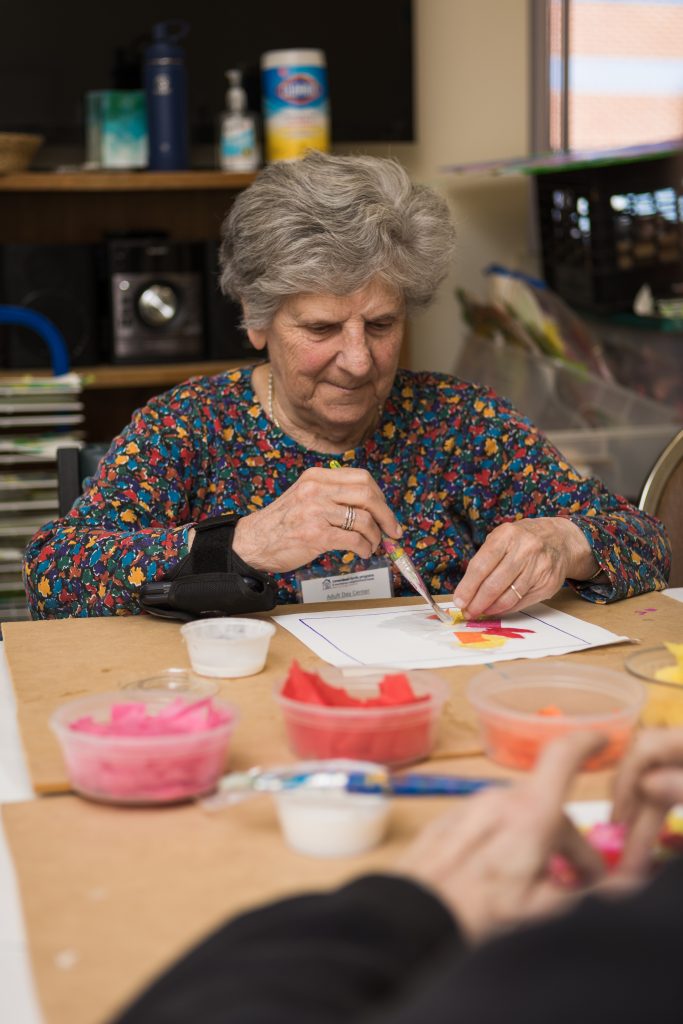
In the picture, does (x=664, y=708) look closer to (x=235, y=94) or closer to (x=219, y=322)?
(x=219, y=322)

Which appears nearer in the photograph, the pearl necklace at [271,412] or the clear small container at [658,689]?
the clear small container at [658,689]

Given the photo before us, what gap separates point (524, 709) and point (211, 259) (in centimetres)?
254

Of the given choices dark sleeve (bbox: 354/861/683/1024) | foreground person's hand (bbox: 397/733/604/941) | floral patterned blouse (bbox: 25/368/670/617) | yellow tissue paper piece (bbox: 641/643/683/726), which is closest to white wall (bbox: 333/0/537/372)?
floral patterned blouse (bbox: 25/368/670/617)

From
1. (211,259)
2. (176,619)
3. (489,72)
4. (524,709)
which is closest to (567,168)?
(489,72)

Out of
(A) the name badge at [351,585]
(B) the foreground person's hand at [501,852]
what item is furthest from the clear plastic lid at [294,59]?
(B) the foreground person's hand at [501,852]

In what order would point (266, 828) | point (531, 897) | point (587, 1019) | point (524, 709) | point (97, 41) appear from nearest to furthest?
point (587, 1019)
point (531, 897)
point (266, 828)
point (524, 709)
point (97, 41)

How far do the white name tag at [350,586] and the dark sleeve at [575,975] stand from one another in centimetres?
117

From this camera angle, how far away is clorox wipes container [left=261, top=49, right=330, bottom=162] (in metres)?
3.36

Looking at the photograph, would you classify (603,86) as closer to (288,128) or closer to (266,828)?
(288,128)

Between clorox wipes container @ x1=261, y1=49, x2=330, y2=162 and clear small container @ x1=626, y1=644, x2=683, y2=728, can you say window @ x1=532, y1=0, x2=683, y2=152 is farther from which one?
clear small container @ x1=626, y1=644, x2=683, y2=728

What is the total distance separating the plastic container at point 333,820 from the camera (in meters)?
0.87

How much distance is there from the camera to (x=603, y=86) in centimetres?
388

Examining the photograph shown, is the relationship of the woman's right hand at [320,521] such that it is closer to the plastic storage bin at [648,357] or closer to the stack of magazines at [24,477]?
the stack of magazines at [24,477]

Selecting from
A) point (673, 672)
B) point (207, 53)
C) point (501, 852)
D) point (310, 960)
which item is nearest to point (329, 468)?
point (673, 672)
